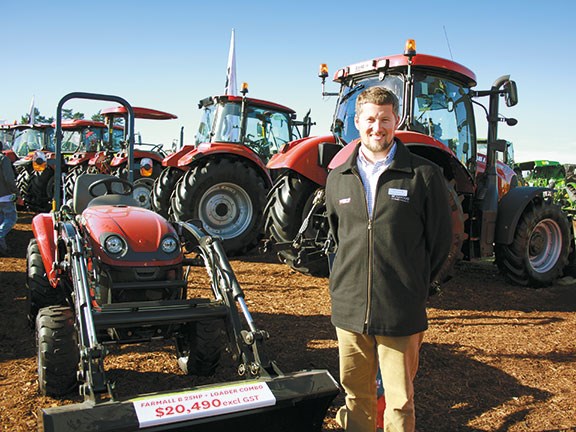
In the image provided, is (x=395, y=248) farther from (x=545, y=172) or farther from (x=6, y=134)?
(x=545, y=172)

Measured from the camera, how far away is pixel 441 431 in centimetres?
286

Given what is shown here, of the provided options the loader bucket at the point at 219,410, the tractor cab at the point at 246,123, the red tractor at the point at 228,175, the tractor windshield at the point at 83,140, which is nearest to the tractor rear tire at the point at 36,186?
the tractor windshield at the point at 83,140

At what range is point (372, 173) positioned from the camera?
2277mm

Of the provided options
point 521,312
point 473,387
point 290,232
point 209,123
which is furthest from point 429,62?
point 209,123

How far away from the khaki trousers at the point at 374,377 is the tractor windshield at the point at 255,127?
6.29 m

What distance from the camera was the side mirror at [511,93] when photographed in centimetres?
562

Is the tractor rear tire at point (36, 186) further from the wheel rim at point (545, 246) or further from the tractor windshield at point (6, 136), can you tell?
the wheel rim at point (545, 246)

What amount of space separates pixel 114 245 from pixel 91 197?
1.23 meters

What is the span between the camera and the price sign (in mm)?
2102

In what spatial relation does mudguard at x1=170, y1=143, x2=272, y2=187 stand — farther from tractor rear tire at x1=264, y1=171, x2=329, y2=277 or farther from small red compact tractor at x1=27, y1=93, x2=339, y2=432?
small red compact tractor at x1=27, y1=93, x2=339, y2=432

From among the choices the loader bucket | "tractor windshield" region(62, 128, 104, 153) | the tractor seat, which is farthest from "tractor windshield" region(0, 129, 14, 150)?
the loader bucket

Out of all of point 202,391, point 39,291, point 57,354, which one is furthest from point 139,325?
point 39,291

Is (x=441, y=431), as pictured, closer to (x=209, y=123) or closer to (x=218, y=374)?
(x=218, y=374)

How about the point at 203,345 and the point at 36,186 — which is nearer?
the point at 203,345
